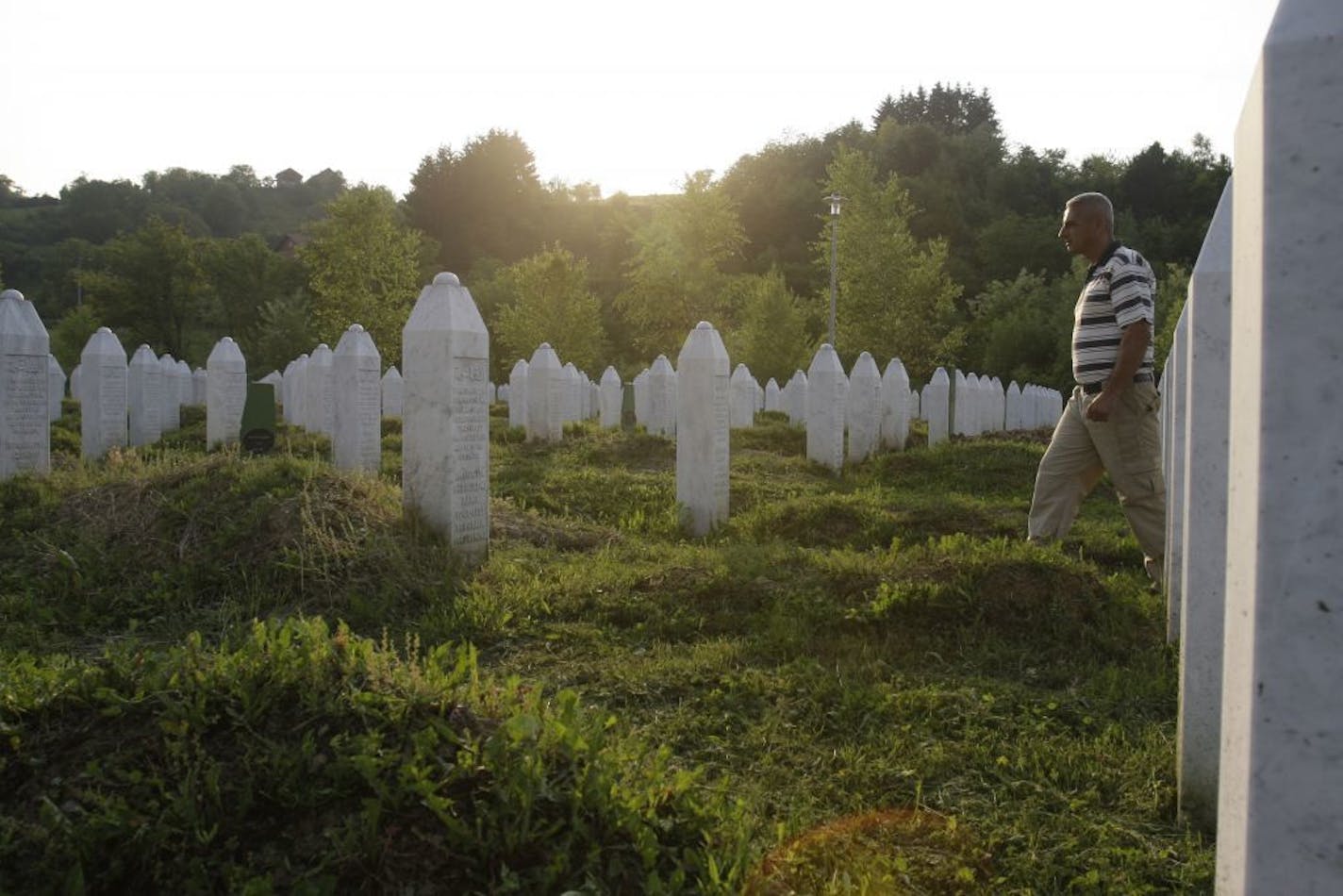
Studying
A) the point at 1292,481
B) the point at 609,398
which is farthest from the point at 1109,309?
the point at 609,398

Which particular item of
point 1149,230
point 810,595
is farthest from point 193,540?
point 1149,230

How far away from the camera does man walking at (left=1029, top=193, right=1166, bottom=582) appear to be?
543 centimetres

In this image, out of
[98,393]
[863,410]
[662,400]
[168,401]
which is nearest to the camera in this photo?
[98,393]

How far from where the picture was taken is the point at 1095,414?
545cm

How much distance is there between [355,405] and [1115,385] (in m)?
8.29

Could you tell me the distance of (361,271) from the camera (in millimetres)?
35062

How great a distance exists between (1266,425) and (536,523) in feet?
22.2

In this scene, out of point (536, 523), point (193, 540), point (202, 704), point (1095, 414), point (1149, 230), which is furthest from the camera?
point (1149, 230)

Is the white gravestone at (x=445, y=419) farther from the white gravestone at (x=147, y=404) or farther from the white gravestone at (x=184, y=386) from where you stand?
the white gravestone at (x=184, y=386)

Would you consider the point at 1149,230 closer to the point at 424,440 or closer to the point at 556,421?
the point at 556,421

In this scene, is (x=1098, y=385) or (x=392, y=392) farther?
(x=392, y=392)

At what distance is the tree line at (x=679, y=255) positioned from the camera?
3400 centimetres

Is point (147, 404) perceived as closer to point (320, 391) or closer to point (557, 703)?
point (320, 391)

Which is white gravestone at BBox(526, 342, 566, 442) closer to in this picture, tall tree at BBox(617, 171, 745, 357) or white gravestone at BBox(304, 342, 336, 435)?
white gravestone at BBox(304, 342, 336, 435)
